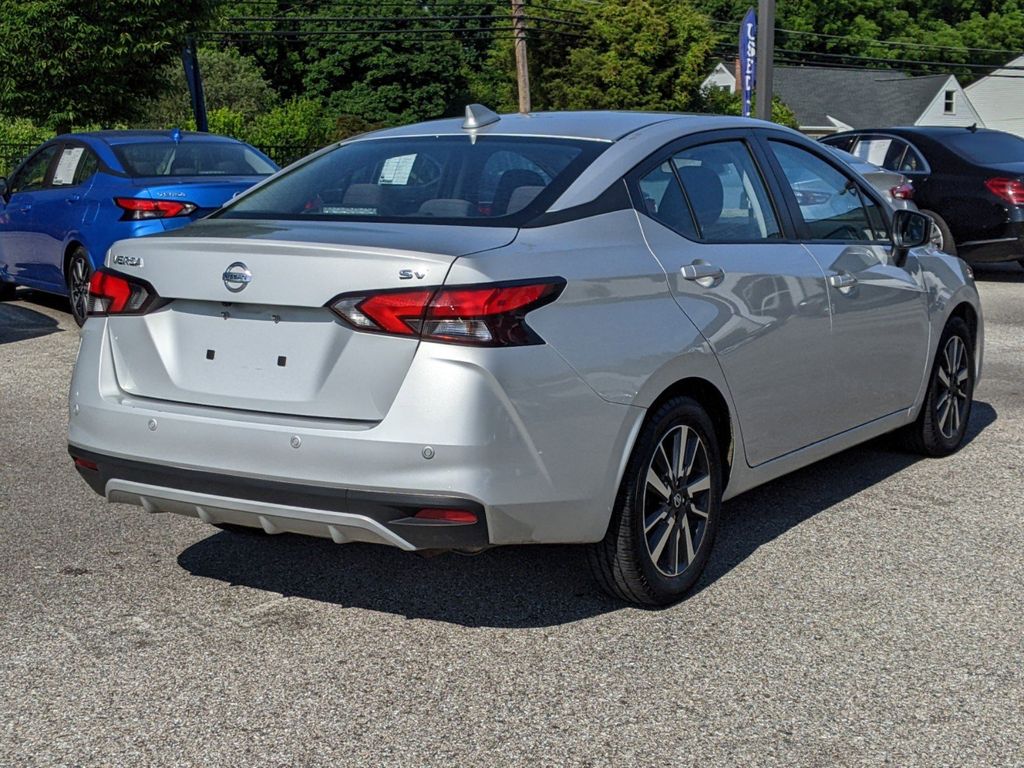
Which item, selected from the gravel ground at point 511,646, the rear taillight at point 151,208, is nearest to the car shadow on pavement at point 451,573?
the gravel ground at point 511,646

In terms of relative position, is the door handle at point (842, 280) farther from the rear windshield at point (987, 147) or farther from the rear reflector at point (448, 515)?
the rear windshield at point (987, 147)

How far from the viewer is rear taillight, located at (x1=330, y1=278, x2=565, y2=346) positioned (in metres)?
3.88

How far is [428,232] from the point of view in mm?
4211

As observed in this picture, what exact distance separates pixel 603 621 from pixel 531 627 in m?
0.24

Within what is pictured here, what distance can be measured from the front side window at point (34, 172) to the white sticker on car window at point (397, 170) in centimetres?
814

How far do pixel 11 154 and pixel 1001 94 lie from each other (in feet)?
232

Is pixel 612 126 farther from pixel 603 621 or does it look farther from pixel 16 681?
pixel 16 681

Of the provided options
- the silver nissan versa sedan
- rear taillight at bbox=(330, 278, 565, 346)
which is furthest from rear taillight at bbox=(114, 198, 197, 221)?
rear taillight at bbox=(330, 278, 565, 346)

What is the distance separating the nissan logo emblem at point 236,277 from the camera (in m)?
4.14

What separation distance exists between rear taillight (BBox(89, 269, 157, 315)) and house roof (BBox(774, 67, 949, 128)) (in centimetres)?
7676

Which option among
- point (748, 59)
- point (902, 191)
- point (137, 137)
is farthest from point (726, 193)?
point (748, 59)

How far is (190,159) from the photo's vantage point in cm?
1155

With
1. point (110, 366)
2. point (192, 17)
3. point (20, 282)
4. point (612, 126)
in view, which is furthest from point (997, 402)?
point (192, 17)

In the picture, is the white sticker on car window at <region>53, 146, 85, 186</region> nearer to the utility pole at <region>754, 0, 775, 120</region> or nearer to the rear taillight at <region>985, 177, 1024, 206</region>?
the rear taillight at <region>985, 177, 1024, 206</region>
